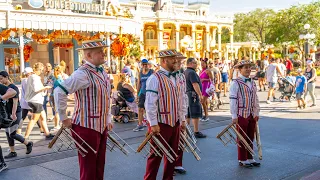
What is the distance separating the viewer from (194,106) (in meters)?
8.42

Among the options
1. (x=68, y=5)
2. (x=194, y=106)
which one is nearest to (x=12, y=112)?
(x=194, y=106)

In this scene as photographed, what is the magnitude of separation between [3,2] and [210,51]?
39091mm

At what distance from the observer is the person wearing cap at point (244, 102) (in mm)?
6059

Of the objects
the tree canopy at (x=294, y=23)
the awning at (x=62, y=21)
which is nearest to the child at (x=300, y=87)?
the awning at (x=62, y=21)

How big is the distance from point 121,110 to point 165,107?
6.25m

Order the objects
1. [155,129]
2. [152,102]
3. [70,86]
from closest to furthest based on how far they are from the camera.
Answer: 1. [70,86]
2. [155,129]
3. [152,102]

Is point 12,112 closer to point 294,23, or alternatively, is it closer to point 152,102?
point 152,102

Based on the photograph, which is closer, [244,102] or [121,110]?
[244,102]

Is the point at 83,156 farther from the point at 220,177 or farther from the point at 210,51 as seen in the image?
the point at 210,51

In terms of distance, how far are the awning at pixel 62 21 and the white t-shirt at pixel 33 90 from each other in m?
9.43

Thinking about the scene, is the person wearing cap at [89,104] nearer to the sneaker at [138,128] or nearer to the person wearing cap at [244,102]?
the person wearing cap at [244,102]

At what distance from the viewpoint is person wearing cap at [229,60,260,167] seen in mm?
6059

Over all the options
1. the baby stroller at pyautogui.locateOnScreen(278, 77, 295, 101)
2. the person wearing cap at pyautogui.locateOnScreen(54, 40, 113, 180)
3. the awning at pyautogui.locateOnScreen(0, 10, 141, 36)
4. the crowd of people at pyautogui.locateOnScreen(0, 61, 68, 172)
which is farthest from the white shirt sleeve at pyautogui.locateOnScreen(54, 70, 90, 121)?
the awning at pyautogui.locateOnScreen(0, 10, 141, 36)

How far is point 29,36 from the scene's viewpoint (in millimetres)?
18234
